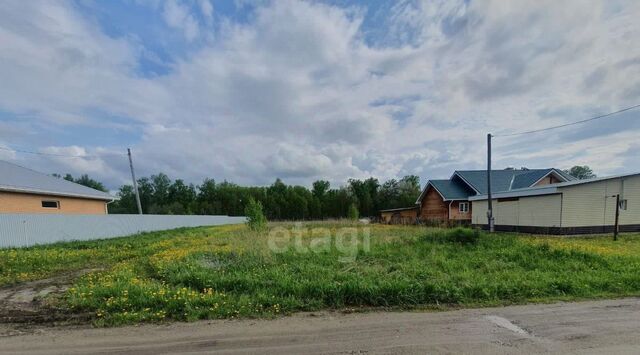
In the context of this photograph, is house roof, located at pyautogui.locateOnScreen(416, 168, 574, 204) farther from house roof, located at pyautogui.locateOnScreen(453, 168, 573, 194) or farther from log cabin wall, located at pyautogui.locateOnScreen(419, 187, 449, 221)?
log cabin wall, located at pyautogui.locateOnScreen(419, 187, 449, 221)

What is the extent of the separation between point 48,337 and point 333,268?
16.1ft

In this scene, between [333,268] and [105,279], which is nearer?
[105,279]

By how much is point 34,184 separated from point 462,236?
69.2ft

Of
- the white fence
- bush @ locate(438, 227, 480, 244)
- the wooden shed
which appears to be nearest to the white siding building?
bush @ locate(438, 227, 480, 244)

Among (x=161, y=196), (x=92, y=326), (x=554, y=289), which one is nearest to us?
(x=92, y=326)

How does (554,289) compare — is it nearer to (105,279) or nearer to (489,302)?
(489,302)

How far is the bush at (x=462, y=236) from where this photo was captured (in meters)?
10.7

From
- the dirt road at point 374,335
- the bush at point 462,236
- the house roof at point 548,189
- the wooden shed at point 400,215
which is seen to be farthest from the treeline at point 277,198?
the dirt road at point 374,335

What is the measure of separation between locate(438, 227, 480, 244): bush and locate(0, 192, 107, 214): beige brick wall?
63.8 ft

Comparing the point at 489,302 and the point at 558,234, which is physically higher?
the point at 489,302

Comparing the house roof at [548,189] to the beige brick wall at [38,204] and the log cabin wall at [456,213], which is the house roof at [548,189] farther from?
the beige brick wall at [38,204]

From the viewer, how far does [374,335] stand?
3896 millimetres

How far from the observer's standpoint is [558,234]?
15461 millimetres

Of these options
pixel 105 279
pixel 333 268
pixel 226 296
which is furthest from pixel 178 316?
pixel 333 268
